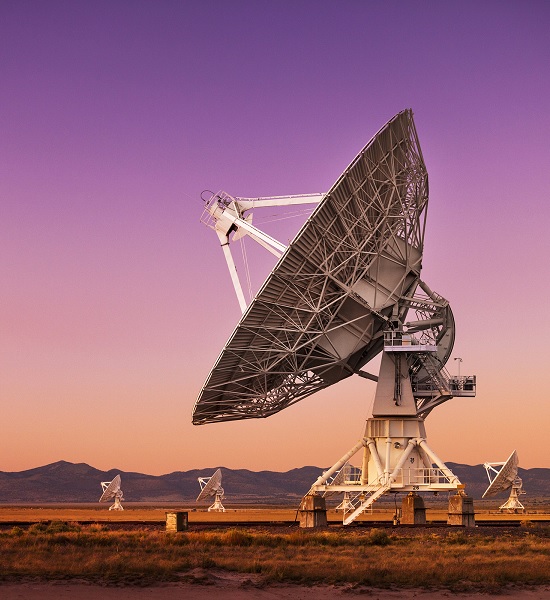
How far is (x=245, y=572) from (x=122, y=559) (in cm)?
339

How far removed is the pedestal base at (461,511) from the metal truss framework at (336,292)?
6.25 meters

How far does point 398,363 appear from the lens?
43.2 m

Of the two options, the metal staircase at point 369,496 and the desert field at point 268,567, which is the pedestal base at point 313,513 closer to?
the metal staircase at point 369,496

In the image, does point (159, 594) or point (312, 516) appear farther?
point (312, 516)

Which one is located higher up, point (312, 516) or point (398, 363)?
point (398, 363)

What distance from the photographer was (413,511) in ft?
140

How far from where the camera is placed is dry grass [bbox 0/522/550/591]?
21656 millimetres

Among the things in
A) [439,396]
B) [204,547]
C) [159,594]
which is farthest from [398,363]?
[159,594]

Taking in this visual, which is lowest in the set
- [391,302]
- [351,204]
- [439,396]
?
[439,396]

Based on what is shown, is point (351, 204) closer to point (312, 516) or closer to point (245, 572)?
point (312, 516)

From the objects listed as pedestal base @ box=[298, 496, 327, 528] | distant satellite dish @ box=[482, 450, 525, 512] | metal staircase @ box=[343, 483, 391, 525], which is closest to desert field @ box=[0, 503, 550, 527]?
distant satellite dish @ box=[482, 450, 525, 512]

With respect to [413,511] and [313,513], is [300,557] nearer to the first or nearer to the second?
[313,513]

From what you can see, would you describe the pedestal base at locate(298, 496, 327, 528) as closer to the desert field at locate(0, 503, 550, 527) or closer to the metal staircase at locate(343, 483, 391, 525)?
the metal staircase at locate(343, 483, 391, 525)

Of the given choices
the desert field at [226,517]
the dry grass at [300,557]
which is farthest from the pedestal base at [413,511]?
the dry grass at [300,557]
